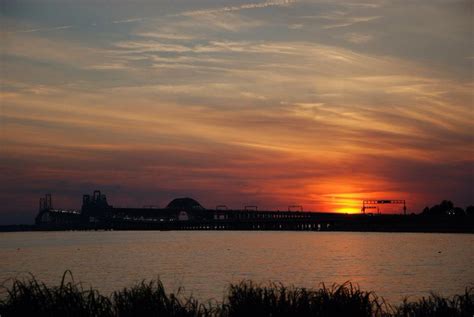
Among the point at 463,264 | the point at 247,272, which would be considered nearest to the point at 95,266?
the point at 247,272

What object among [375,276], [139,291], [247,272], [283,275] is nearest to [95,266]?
[247,272]

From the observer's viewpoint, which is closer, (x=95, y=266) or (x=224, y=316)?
(x=224, y=316)

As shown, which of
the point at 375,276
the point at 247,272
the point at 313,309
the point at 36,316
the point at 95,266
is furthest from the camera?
the point at 95,266

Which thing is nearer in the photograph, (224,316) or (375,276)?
(224,316)

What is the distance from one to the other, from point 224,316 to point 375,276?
2145 inches

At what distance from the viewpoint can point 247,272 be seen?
265 feet

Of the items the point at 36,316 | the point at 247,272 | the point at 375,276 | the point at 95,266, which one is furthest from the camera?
the point at 95,266

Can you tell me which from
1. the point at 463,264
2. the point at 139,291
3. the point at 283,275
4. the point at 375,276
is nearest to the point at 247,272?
the point at 283,275

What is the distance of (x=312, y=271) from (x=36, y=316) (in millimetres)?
63768

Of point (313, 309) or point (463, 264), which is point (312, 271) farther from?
point (313, 309)

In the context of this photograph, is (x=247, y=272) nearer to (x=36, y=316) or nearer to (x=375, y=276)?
(x=375, y=276)

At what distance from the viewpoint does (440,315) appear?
70.7ft

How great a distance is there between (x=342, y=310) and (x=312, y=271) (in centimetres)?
6065

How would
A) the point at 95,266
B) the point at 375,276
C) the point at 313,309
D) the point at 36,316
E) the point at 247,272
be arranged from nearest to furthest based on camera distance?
the point at 36,316
the point at 313,309
the point at 375,276
the point at 247,272
the point at 95,266
